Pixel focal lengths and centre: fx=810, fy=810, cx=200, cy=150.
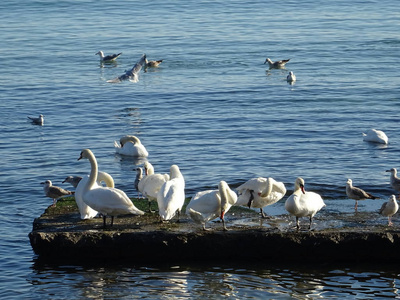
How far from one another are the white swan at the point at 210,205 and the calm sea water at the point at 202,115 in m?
0.77

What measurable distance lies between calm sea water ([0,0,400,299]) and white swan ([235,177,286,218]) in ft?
3.34

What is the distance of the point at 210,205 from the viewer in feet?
41.0

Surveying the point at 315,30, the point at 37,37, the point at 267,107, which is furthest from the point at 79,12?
the point at 267,107

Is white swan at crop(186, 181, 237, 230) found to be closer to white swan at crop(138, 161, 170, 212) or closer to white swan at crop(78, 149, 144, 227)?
white swan at crop(78, 149, 144, 227)

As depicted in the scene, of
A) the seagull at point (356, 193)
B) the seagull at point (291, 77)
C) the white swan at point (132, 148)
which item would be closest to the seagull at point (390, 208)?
the seagull at point (356, 193)

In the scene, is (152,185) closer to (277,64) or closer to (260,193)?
(260,193)

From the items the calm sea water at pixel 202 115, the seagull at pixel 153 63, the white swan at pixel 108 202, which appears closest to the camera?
the calm sea water at pixel 202 115

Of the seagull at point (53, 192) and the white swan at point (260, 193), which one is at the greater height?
→ the white swan at point (260, 193)

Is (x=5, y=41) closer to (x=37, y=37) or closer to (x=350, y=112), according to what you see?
(x=37, y=37)

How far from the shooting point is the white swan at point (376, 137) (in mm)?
21188

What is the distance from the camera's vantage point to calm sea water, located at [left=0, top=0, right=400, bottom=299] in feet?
38.4

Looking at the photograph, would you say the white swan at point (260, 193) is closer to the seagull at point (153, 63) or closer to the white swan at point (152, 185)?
the white swan at point (152, 185)

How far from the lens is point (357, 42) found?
39000 mm

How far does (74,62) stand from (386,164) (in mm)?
19591
